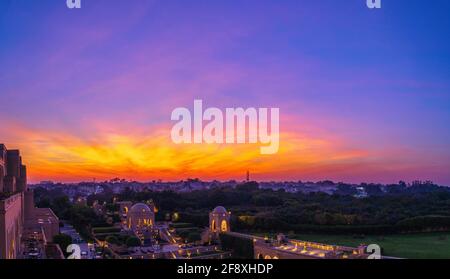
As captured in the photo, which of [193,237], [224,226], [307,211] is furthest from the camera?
[307,211]

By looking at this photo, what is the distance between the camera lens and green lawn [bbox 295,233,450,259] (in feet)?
28.0

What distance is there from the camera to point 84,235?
1064cm

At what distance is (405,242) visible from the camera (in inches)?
407

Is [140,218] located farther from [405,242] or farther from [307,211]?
[405,242]

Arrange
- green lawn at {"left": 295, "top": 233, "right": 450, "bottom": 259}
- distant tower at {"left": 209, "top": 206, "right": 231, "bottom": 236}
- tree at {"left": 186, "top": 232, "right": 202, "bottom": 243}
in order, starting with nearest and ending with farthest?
green lawn at {"left": 295, "top": 233, "right": 450, "bottom": 259} < tree at {"left": 186, "top": 232, "right": 202, "bottom": 243} < distant tower at {"left": 209, "top": 206, "right": 231, "bottom": 236}

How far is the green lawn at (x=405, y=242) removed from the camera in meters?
8.53

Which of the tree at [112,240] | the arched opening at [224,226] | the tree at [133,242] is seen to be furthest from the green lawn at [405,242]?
the tree at [112,240]

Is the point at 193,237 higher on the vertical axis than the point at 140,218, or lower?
lower

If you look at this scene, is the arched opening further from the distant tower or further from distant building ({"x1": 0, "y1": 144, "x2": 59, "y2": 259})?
distant building ({"x1": 0, "y1": 144, "x2": 59, "y2": 259})

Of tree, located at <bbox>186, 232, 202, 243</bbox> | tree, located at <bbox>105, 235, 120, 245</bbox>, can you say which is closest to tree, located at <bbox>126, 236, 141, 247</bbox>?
tree, located at <bbox>105, 235, 120, 245</bbox>

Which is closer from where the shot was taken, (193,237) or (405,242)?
(193,237)

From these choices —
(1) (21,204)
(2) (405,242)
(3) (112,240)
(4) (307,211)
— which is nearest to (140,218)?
(3) (112,240)

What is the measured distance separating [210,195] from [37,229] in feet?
25.7
